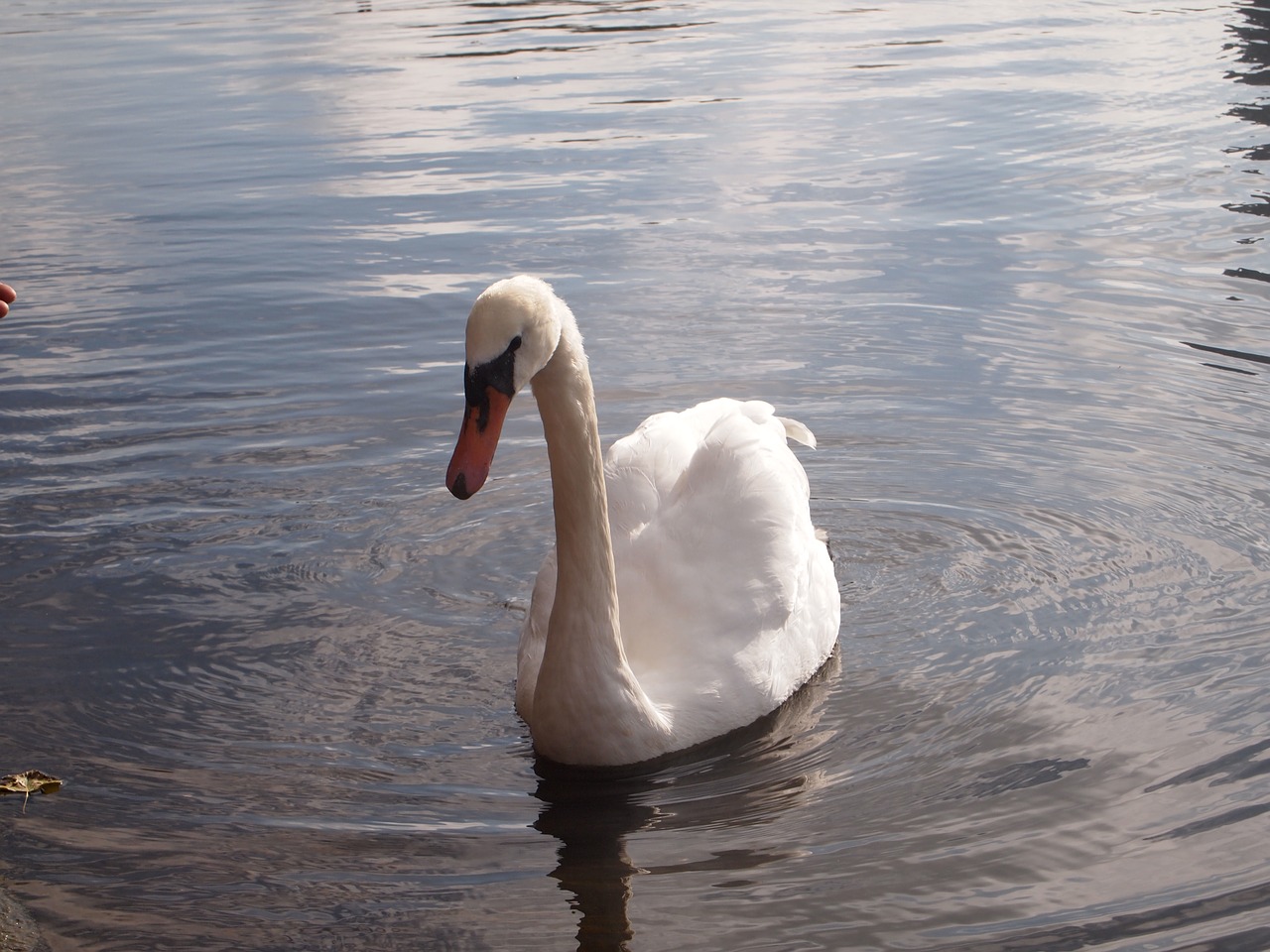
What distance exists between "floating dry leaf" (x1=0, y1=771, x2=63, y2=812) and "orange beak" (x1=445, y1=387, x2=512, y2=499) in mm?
1806

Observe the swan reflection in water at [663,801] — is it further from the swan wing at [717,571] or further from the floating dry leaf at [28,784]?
the floating dry leaf at [28,784]

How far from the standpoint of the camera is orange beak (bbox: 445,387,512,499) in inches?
183

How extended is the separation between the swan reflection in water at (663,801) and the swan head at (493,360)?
3.77 feet

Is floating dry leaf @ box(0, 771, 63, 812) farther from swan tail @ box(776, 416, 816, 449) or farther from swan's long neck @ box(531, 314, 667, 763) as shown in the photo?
swan tail @ box(776, 416, 816, 449)

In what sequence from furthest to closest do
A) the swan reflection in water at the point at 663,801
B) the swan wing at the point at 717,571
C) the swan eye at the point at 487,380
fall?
1. the swan wing at the point at 717,571
2. the swan eye at the point at 487,380
3. the swan reflection in water at the point at 663,801

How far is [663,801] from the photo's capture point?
509 centimetres

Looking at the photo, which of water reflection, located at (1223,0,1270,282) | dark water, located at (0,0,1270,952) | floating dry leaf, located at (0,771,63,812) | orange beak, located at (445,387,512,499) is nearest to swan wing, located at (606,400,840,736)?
dark water, located at (0,0,1270,952)

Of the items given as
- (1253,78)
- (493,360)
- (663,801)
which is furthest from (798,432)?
(1253,78)

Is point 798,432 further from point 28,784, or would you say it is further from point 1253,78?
point 1253,78

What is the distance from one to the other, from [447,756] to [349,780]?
351mm

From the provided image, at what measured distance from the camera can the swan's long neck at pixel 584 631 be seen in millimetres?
5125

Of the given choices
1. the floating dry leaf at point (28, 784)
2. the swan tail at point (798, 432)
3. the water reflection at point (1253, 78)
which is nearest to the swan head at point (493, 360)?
the floating dry leaf at point (28, 784)

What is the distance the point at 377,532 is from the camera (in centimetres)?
729

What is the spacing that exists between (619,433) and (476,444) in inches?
145
